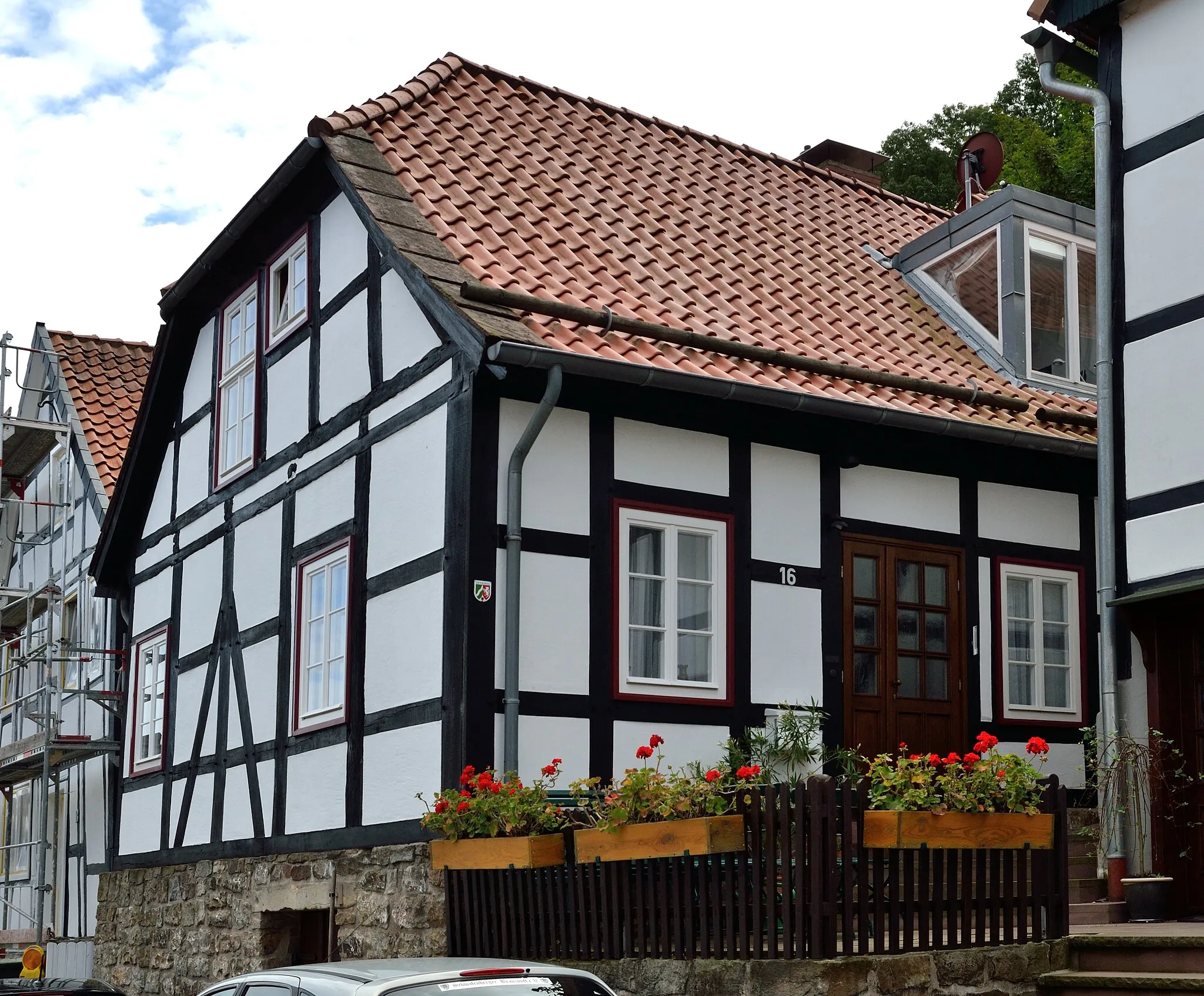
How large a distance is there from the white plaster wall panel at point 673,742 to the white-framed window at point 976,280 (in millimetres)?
4982

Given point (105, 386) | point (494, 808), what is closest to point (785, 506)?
point (494, 808)

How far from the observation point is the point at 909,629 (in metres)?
12.8

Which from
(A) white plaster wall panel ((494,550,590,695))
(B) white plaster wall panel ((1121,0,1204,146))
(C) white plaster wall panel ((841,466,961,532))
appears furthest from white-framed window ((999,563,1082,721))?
(A) white plaster wall panel ((494,550,590,695))

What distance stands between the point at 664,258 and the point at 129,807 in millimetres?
8586

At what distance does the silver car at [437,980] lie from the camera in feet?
19.2

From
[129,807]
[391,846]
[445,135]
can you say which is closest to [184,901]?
[129,807]

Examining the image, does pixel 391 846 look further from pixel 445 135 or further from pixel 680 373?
pixel 445 135

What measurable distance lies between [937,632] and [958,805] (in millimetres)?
4536

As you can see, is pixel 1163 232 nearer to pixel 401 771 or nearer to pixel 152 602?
pixel 401 771

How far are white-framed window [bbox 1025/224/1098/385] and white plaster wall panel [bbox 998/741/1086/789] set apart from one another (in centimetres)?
324

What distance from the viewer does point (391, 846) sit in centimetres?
1138

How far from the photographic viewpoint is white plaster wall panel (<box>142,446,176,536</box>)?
17.6m

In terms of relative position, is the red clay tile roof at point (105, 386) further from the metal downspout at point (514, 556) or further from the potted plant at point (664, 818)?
the potted plant at point (664, 818)

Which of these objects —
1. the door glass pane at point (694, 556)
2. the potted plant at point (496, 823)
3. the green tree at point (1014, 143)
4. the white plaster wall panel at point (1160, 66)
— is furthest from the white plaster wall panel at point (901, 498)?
the green tree at point (1014, 143)
